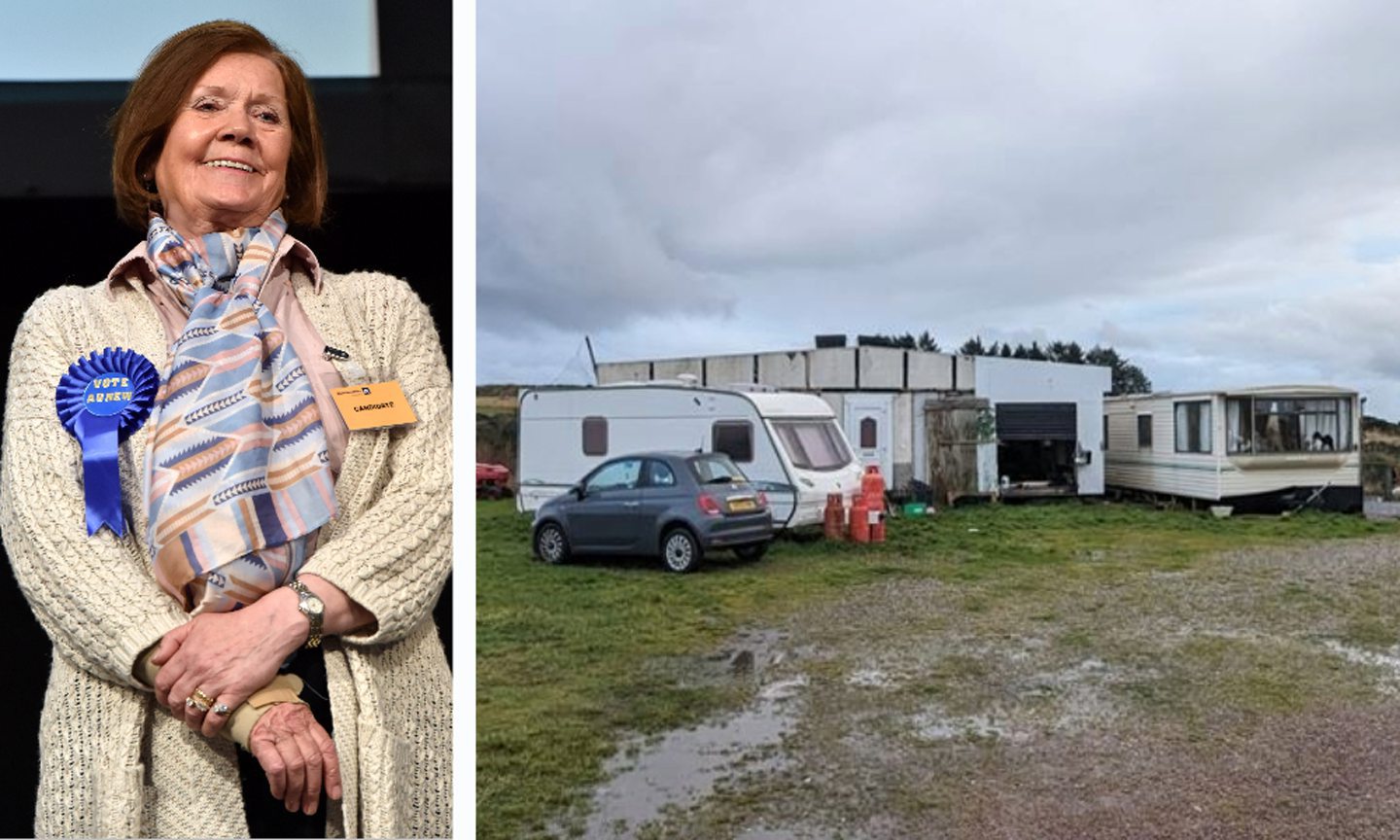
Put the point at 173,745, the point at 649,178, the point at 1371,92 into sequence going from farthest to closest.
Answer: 1. the point at 649,178
2. the point at 1371,92
3. the point at 173,745

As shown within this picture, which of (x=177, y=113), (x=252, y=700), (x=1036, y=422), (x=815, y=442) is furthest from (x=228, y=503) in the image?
(x=1036, y=422)

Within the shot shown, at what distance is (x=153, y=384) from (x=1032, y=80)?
2077 millimetres

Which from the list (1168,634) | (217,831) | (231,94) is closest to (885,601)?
(1168,634)

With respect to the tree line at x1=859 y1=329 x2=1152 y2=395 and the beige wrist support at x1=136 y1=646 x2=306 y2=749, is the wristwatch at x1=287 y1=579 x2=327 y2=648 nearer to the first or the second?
the beige wrist support at x1=136 y1=646 x2=306 y2=749

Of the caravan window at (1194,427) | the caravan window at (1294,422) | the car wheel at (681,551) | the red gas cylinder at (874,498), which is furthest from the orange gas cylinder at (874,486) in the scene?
the caravan window at (1294,422)

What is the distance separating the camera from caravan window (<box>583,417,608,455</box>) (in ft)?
8.05

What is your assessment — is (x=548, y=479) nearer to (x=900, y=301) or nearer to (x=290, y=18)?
(x=900, y=301)

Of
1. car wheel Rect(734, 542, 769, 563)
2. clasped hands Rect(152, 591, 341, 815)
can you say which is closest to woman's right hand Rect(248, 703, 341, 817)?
clasped hands Rect(152, 591, 341, 815)

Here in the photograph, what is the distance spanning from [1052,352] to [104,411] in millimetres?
2086

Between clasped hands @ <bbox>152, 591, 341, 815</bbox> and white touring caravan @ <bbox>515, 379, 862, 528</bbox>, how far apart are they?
618 millimetres

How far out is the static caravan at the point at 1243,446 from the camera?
7.67ft

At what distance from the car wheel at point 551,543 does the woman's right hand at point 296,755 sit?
2.02 feet

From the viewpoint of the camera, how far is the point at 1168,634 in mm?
2348

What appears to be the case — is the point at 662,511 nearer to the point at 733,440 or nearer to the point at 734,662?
the point at 733,440
